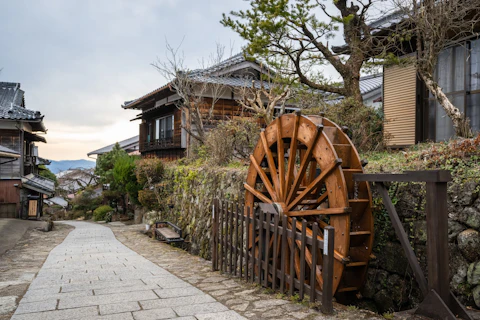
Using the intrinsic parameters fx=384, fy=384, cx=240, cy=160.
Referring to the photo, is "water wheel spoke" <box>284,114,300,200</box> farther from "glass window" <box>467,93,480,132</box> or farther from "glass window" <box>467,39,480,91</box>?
"glass window" <box>467,39,480,91</box>

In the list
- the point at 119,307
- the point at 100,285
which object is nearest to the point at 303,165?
the point at 119,307

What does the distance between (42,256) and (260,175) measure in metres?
6.99

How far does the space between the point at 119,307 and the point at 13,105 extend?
838 inches

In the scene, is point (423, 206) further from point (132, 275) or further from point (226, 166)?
point (226, 166)

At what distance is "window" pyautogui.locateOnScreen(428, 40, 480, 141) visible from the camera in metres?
9.27

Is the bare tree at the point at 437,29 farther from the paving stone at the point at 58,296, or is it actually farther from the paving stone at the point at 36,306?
the paving stone at the point at 36,306

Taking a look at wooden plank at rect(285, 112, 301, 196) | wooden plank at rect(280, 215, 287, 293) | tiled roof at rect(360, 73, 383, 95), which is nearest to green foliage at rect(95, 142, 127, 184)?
tiled roof at rect(360, 73, 383, 95)

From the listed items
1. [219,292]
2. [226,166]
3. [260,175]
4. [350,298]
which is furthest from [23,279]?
[226,166]

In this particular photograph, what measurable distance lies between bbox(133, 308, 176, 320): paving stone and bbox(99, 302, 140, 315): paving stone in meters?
0.22

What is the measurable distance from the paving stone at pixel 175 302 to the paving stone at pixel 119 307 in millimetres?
112

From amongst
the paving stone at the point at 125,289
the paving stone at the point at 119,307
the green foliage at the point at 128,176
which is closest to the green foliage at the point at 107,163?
the green foliage at the point at 128,176

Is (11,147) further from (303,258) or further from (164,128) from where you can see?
(303,258)

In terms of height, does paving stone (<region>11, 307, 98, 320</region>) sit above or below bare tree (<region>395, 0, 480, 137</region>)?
below

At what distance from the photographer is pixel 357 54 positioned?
10977 mm
